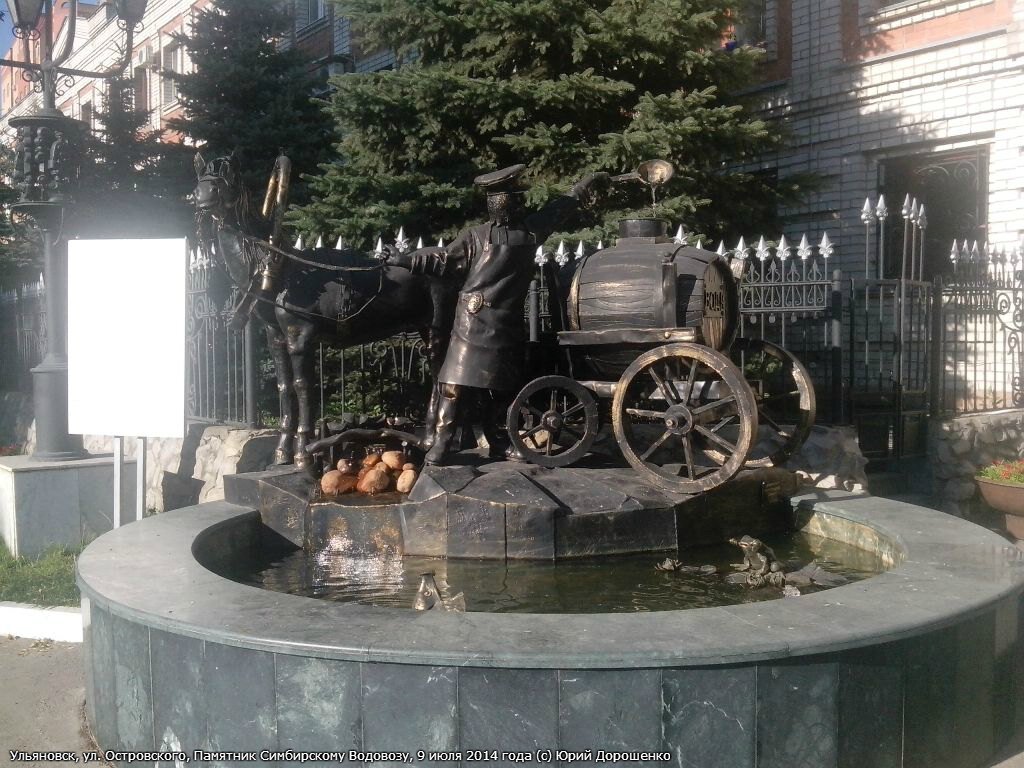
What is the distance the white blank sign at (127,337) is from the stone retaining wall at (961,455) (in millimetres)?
6689

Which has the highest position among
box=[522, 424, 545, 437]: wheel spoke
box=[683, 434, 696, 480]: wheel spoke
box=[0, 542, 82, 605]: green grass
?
box=[522, 424, 545, 437]: wheel spoke

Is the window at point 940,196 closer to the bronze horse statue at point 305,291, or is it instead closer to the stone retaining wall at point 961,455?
the stone retaining wall at point 961,455

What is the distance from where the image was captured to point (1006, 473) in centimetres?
829

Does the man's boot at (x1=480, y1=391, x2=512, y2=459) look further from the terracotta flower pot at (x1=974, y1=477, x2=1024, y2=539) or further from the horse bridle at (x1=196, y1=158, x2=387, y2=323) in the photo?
the terracotta flower pot at (x1=974, y1=477, x2=1024, y2=539)

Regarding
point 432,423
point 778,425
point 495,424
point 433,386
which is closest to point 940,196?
point 778,425

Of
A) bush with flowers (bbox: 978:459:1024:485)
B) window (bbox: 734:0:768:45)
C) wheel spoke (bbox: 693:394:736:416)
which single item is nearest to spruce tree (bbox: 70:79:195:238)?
window (bbox: 734:0:768:45)

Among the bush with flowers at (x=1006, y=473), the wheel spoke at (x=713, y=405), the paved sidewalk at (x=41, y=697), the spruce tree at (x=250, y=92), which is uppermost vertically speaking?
the spruce tree at (x=250, y=92)

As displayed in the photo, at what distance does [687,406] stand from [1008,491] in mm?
4232

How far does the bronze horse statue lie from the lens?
20.2 feet

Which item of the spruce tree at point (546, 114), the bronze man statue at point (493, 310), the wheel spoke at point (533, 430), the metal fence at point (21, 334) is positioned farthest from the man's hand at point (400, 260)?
the metal fence at point (21, 334)

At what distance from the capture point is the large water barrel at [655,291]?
5.46 m

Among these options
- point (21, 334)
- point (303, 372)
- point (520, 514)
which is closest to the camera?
point (520, 514)

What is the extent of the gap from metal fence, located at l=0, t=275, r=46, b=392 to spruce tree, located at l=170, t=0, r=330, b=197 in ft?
11.9

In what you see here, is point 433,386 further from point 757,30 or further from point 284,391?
point 757,30
